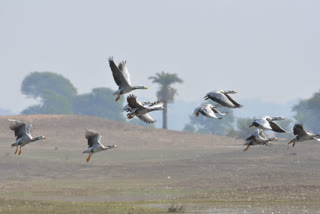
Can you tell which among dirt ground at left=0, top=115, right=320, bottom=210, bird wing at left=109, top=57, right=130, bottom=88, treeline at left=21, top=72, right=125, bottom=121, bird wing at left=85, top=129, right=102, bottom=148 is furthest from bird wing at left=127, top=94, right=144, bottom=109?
treeline at left=21, top=72, right=125, bottom=121

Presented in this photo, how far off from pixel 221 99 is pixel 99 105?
16928 centimetres

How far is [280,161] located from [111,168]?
14.5m

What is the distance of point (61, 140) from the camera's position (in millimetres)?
86312

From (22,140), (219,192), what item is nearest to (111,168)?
(219,192)

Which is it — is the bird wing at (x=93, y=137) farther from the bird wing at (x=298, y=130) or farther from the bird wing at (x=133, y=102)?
the bird wing at (x=298, y=130)

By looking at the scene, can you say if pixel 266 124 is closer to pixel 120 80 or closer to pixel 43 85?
pixel 120 80

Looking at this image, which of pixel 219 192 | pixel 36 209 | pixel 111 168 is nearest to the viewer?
pixel 36 209

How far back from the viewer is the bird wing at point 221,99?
2139cm

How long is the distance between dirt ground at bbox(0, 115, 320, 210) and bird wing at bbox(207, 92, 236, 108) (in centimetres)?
1978

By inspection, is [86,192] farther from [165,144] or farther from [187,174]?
[165,144]

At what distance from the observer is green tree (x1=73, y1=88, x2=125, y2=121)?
188 meters

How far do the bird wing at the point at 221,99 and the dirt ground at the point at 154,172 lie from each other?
1978cm

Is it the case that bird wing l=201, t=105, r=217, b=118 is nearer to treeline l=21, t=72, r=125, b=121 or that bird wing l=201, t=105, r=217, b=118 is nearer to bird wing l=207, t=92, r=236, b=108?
bird wing l=207, t=92, r=236, b=108

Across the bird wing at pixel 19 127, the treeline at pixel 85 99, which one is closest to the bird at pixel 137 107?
the bird wing at pixel 19 127
